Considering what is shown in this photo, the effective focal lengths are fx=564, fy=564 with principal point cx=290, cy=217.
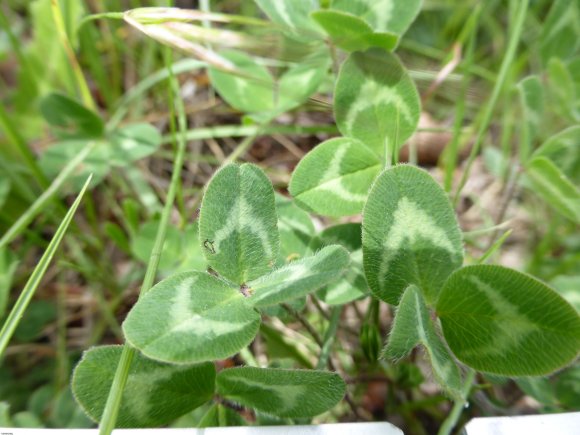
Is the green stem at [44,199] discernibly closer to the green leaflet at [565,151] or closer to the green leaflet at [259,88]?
the green leaflet at [259,88]

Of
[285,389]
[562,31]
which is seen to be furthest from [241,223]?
[562,31]

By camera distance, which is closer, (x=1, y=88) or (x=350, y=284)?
(x=350, y=284)

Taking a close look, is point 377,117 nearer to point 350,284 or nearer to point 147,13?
point 350,284

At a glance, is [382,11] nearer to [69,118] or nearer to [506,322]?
[506,322]

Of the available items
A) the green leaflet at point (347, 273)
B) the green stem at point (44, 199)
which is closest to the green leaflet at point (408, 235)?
the green leaflet at point (347, 273)

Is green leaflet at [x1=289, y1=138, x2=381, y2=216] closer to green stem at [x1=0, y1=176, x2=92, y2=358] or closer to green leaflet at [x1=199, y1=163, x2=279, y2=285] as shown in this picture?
green leaflet at [x1=199, y1=163, x2=279, y2=285]

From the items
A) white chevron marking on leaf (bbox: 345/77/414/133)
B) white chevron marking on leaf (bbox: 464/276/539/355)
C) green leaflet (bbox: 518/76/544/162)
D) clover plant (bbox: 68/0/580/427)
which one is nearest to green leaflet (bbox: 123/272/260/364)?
clover plant (bbox: 68/0/580/427)

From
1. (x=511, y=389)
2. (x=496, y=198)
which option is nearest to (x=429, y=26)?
(x=496, y=198)

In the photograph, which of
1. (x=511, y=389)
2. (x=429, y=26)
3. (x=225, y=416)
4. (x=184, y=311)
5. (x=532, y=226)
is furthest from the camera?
(x=429, y=26)
